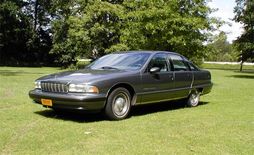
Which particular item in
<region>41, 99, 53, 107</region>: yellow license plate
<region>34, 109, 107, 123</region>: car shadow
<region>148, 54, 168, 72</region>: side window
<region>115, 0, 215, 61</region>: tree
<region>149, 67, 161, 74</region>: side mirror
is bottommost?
<region>34, 109, 107, 123</region>: car shadow

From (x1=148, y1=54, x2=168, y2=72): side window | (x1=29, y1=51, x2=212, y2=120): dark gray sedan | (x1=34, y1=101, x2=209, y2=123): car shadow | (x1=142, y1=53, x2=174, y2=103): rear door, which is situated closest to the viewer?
(x1=29, y1=51, x2=212, y2=120): dark gray sedan

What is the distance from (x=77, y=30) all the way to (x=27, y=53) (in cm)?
1309

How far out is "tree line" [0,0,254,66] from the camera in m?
21.6

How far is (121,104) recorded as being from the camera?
9.67 metres

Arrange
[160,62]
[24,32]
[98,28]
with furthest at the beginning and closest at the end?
1. [24,32]
2. [98,28]
3. [160,62]

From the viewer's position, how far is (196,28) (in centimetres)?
2145

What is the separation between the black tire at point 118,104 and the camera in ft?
30.7

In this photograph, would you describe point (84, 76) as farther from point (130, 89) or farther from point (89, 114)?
point (89, 114)

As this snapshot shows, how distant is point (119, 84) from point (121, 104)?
1.46 feet

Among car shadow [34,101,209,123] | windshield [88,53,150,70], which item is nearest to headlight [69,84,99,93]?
car shadow [34,101,209,123]

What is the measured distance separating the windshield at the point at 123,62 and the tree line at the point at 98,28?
10.4 m

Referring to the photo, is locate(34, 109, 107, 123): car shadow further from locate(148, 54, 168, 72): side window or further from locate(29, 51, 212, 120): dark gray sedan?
locate(148, 54, 168, 72): side window

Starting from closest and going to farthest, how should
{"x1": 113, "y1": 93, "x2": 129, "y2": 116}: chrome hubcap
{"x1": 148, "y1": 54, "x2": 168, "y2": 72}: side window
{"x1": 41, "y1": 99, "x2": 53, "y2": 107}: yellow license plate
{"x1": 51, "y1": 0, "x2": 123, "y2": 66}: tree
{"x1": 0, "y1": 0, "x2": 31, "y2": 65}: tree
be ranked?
{"x1": 41, "y1": 99, "x2": 53, "y2": 107}: yellow license plate, {"x1": 113, "y1": 93, "x2": 129, "y2": 116}: chrome hubcap, {"x1": 148, "y1": 54, "x2": 168, "y2": 72}: side window, {"x1": 51, "y1": 0, "x2": 123, "y2": 66}: tree, {"x1": 0, "y1": 0, "x2": 31, "y2": 65}: tree

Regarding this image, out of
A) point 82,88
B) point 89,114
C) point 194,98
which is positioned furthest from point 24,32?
point 82,88
